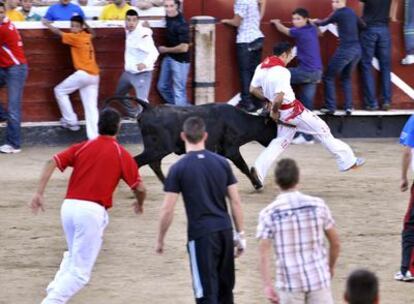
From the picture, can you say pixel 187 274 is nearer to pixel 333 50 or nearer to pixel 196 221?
pixel 196 221

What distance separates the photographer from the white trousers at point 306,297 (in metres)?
7.12

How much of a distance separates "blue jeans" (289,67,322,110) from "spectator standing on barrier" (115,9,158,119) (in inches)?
72.9

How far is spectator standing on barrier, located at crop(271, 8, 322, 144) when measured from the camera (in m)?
16.2

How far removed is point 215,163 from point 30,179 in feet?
20.7

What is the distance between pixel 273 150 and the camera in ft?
42.5

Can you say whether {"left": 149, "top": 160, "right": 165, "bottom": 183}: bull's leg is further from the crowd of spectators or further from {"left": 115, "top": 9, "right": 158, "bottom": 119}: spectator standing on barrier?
the crowd of spectators

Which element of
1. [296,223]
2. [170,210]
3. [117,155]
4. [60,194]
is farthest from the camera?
[60,194]

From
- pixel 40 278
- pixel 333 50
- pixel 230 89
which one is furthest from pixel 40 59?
pixel 40 278

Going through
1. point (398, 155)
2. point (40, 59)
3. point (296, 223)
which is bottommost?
point (398, 155)

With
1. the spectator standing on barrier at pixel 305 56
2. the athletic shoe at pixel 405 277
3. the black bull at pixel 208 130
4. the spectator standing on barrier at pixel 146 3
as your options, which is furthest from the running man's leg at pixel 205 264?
the spectator standing on barrier at pixel 146 3

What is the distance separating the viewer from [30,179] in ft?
45.8

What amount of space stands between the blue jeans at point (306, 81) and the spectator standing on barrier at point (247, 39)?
524 millimetres

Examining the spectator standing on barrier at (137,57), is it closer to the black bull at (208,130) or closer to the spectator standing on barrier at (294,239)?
the black bull at (208,130)

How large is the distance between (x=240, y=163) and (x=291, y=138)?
0.57 meters
